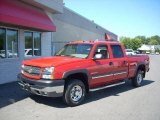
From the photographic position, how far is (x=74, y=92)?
7.03 m

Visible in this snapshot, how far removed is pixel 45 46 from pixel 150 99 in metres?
9.21

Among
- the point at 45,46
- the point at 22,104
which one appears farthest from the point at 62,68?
the point at 45,46

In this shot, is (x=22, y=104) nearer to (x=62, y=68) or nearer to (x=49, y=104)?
(x=49, y=104)

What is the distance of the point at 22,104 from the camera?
7.04m

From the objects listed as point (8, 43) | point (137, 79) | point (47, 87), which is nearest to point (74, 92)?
point (47, 87)

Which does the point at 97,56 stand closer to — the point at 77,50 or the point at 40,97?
the point at 77,50

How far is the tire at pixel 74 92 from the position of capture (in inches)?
266

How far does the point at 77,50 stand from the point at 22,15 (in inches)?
171

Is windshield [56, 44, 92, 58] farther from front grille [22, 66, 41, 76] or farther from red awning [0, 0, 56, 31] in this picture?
red awning [0, 0, 56, 31]

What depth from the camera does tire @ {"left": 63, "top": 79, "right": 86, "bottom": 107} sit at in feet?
22.2

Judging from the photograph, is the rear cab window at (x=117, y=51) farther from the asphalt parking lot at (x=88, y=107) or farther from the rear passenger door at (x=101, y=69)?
the asphalt parking lot at (x=88, y=107)

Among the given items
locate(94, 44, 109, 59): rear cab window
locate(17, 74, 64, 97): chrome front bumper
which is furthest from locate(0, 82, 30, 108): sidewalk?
locate(94, 44, 109, 59): rear cab window

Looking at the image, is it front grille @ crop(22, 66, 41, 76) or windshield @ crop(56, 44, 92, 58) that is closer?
front grille @ crop(22, 66, 41, 76)

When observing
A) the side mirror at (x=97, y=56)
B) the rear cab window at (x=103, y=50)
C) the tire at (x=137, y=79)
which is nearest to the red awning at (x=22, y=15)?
the rear cab window at (x=103, y=50)
